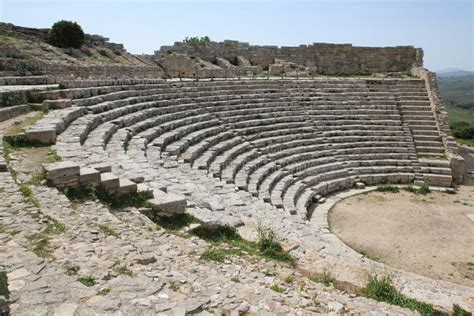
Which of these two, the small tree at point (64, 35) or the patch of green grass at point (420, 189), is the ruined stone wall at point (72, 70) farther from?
the patch of green grass at point (420, 189)

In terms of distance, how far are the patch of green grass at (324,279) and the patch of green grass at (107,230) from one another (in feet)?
8.14

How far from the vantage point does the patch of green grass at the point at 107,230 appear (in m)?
4.87

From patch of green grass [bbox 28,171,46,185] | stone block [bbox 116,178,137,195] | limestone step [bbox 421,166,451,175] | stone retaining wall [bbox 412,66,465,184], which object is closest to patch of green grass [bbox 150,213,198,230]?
stone block [bbox 116,178,137,195]

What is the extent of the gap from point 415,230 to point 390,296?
7139 mm

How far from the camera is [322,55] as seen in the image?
27469mm

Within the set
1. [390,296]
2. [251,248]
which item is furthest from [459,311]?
[251,248]

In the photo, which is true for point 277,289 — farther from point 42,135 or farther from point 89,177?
point 42,135

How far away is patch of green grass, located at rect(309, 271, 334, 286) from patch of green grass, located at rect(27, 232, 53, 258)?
299 cm

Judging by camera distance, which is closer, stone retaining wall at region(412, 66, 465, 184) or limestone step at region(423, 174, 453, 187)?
limestone step at region(423, 174, 453, 187)

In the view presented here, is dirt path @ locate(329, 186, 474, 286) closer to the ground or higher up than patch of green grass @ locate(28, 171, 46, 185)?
closer to the ground

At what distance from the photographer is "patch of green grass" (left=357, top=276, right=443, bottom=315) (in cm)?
438

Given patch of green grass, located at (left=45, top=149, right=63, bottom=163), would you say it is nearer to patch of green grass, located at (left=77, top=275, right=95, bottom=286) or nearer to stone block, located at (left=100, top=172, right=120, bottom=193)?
stone block, located at (left=100, top=172, right=120, bottom=193)

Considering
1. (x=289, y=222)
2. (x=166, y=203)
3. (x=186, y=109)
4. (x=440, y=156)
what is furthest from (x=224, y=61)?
(x=166, y=203)

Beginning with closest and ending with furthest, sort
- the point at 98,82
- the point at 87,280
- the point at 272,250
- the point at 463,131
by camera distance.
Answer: the point at 87,280 → the point at 272,250 → the point at 98,82 → the point at 463,131
